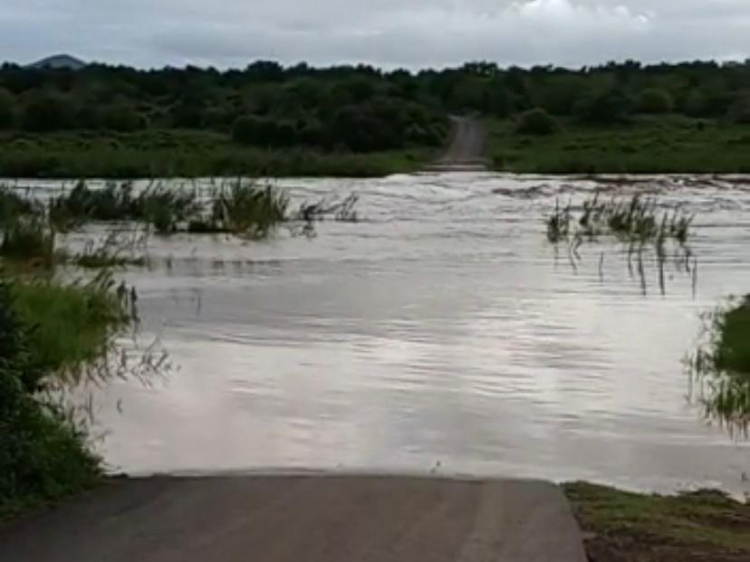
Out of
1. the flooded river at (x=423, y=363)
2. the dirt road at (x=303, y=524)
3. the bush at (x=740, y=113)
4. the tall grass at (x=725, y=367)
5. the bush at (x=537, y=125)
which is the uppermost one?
the bush at (x=740, y=113)

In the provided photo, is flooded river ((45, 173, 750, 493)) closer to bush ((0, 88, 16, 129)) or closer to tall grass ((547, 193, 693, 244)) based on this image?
tall grass ((547, 193, 693, 244))

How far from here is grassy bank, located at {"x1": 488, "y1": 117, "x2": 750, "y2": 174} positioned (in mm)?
58625

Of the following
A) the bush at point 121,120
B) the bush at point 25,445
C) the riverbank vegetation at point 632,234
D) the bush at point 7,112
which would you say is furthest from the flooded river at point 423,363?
the bush at point 7,112

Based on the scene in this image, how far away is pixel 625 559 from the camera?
7199mm

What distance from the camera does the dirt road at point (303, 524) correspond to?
285 inches

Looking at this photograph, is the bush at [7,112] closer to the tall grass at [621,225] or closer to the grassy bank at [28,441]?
the tall grass at [621,225]

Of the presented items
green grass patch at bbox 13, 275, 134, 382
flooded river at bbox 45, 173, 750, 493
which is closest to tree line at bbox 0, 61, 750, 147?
flooded river at bbox 45, 173, 750, 493

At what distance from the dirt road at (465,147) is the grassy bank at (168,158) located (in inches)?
41.9

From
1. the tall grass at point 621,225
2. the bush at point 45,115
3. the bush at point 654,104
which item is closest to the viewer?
the tall grass at point 621,225

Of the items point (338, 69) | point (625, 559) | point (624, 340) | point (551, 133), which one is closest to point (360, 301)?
point (624, 340)

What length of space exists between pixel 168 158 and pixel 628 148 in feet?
68.5

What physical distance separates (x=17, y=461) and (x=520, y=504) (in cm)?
267

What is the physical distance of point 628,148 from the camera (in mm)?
65812

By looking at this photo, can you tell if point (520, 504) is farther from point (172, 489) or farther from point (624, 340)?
point (624, 340)
